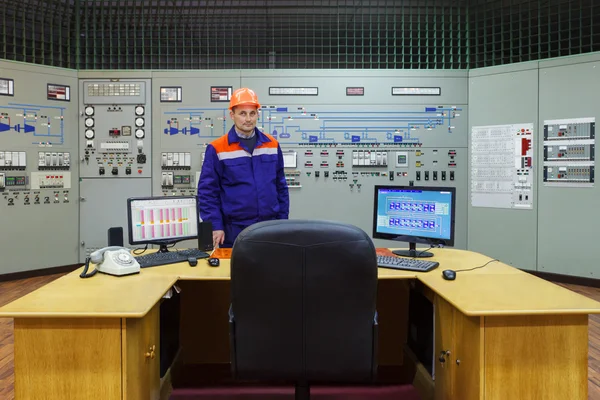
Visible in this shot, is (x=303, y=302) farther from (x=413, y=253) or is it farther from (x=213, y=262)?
(x=413, y=253)

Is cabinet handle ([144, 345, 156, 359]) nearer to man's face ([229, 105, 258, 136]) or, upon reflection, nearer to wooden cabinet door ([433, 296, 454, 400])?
wooden cabinet door ([433, 296, 454, 400])

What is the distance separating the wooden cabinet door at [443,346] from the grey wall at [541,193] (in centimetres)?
301

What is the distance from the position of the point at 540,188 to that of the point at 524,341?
3267mm

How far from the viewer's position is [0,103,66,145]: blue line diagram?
4250mm

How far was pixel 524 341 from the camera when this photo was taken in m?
1.43

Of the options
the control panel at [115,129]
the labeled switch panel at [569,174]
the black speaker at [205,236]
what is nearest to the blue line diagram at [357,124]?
the labeled switch panel at [569,174]

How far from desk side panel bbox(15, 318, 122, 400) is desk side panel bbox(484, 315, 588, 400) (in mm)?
1261

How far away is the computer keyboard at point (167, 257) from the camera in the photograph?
2.06m

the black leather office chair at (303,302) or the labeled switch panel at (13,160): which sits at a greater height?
the labeled switch panel at (13,160)

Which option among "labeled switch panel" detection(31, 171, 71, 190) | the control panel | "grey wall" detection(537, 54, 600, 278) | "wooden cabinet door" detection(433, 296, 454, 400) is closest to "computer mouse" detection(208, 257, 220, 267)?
"wooden cabinet door" detection(433, 296, 454, 400)

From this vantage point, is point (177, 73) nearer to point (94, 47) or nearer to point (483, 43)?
point (94, 47)

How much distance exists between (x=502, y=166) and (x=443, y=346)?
10.4 feet

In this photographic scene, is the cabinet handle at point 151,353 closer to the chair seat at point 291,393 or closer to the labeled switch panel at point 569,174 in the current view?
the chair seat at point 291,393

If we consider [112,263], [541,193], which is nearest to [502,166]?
[541,193]
